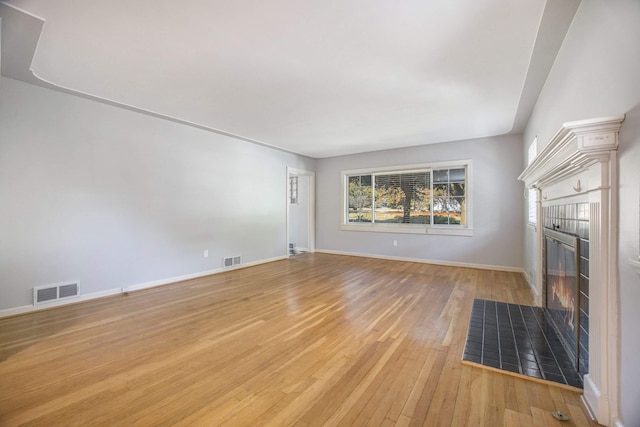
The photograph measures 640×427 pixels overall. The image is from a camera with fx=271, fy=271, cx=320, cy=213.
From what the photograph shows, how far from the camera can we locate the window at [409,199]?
5504mm

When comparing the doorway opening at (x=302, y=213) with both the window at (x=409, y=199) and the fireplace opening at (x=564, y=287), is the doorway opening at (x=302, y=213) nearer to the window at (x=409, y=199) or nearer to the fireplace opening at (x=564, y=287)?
the window at (x=409, y=199)

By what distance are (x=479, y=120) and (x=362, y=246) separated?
3.63 metres

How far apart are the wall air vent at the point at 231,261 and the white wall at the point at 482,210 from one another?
3018 millimetres

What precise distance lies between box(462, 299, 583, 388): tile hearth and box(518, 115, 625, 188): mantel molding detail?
1.39 m

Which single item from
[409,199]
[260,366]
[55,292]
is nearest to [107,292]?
[55,292]

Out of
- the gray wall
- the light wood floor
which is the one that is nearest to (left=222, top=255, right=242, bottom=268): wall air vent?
the light wood floor

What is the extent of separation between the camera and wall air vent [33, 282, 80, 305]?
309 centimetres

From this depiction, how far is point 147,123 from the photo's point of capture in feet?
13.2

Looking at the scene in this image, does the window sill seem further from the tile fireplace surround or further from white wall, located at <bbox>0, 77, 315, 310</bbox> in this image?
the tile fireplace surround

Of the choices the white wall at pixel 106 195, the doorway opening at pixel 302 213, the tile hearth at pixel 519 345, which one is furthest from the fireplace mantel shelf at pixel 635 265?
the doorway opening at pixel 302 213

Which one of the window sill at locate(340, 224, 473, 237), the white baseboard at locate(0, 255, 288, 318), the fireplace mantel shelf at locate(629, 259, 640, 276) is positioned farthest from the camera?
the window sill at locate(340, 224, 473, 237)

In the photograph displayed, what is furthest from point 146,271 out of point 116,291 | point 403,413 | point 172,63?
point 403,413

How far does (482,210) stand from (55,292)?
6.63 m

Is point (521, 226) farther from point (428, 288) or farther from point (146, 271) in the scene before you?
point (146, 271)
